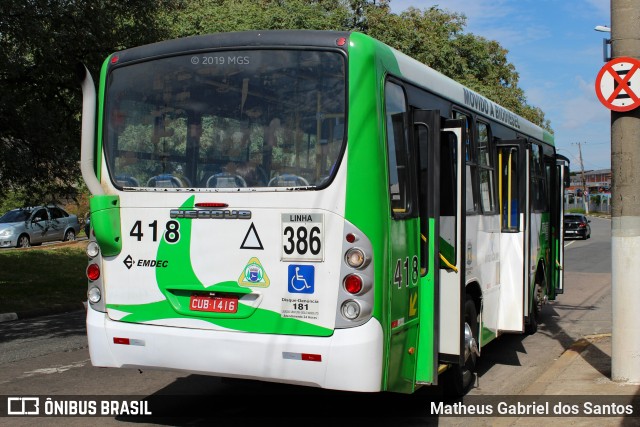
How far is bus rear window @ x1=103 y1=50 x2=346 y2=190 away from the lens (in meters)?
5.48

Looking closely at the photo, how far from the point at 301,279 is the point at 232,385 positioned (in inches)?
116

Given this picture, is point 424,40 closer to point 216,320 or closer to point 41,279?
point 41,279

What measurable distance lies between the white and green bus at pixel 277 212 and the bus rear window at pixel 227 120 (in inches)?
0.5

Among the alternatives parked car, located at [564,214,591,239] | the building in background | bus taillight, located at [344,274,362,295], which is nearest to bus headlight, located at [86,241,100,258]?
bus taillight, located at [344,274,362,295]

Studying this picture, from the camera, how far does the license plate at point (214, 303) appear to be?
5539mm

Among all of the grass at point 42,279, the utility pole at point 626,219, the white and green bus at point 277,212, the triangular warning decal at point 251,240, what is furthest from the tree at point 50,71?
the utility pole at point 626,219

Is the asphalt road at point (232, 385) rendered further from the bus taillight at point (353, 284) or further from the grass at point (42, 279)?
the grass at point (42, 279)

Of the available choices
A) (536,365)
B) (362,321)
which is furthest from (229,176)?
(536,365)

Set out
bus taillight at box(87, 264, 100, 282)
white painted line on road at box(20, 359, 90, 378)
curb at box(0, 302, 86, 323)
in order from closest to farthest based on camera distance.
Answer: bus taillight at box(87, 264, 100, 282), white painted line on road at box(20, 359, 90, 378), curb at box(0, 302, 86, 323)

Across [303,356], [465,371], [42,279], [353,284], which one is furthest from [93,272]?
[42,279]

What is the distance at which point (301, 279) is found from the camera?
5328 millimetres

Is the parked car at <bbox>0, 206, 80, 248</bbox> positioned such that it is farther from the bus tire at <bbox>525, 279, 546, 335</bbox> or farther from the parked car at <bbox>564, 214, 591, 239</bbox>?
the parked car at <bbox>564, 214, 591, 239</bbox>

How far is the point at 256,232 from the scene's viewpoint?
5.52 metres

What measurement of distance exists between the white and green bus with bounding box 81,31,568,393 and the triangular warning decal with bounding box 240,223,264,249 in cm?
1
